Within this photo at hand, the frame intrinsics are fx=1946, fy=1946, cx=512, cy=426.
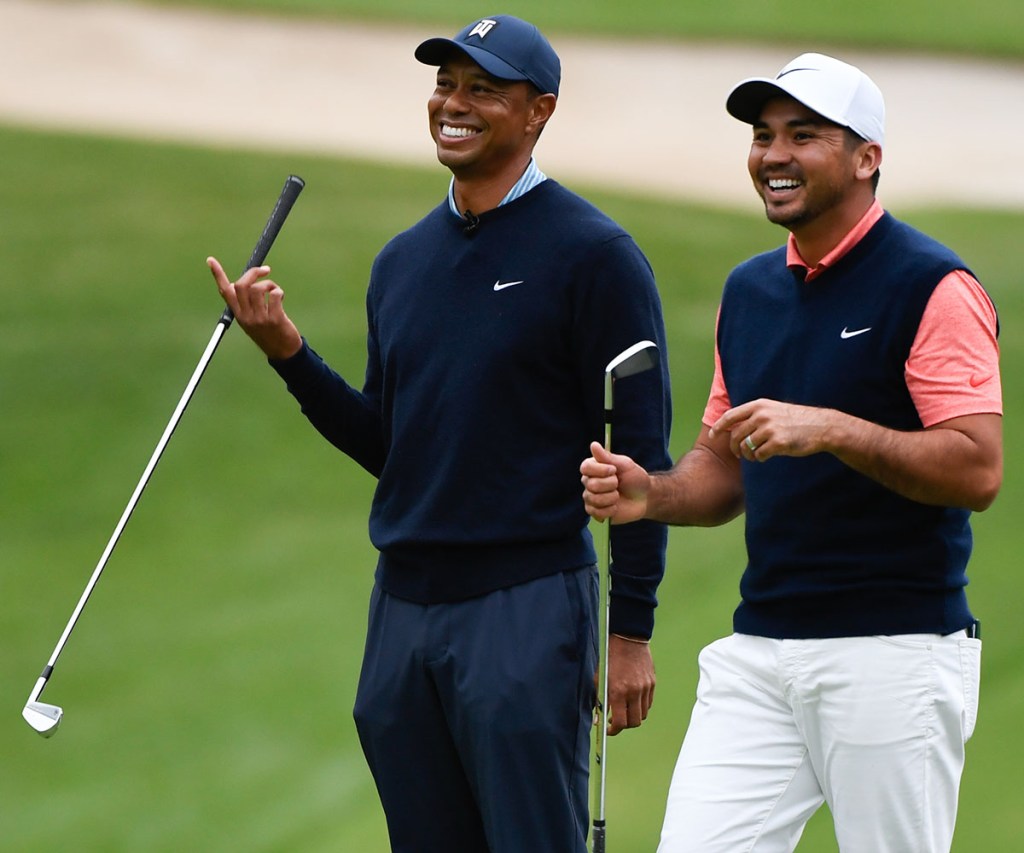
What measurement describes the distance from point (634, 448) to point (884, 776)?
793 mm

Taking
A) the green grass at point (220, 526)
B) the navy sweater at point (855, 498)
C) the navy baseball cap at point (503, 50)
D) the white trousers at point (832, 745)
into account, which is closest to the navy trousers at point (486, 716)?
the white trousers at point (832, 745)

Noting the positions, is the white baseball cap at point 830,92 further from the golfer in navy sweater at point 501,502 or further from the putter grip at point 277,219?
the putter grip at point 277,219

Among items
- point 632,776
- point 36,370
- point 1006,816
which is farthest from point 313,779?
point 36,370

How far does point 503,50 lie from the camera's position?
391 centimetres

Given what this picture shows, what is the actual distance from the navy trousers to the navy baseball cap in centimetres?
100

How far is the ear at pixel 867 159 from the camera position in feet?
11.9

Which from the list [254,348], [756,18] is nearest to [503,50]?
[254,348]

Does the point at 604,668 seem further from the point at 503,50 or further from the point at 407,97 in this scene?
the point at 407,97

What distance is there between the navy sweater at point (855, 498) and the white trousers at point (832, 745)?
2.4 inches

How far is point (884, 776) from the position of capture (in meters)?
3.50

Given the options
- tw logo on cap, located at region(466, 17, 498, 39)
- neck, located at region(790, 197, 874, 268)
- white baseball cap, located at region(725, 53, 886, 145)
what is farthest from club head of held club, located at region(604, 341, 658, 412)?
tw logo on cap, located at region(466, 17, 498, 39)

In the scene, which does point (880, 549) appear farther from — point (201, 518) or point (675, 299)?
point (675, 299)

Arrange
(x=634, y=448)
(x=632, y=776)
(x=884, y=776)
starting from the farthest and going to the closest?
(x=632, y=776), (x=634, y=448), (x=884, y=776)

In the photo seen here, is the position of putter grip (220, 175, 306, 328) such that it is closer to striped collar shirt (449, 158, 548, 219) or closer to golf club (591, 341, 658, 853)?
striped collar shirt (449, 158, 548, 219)
